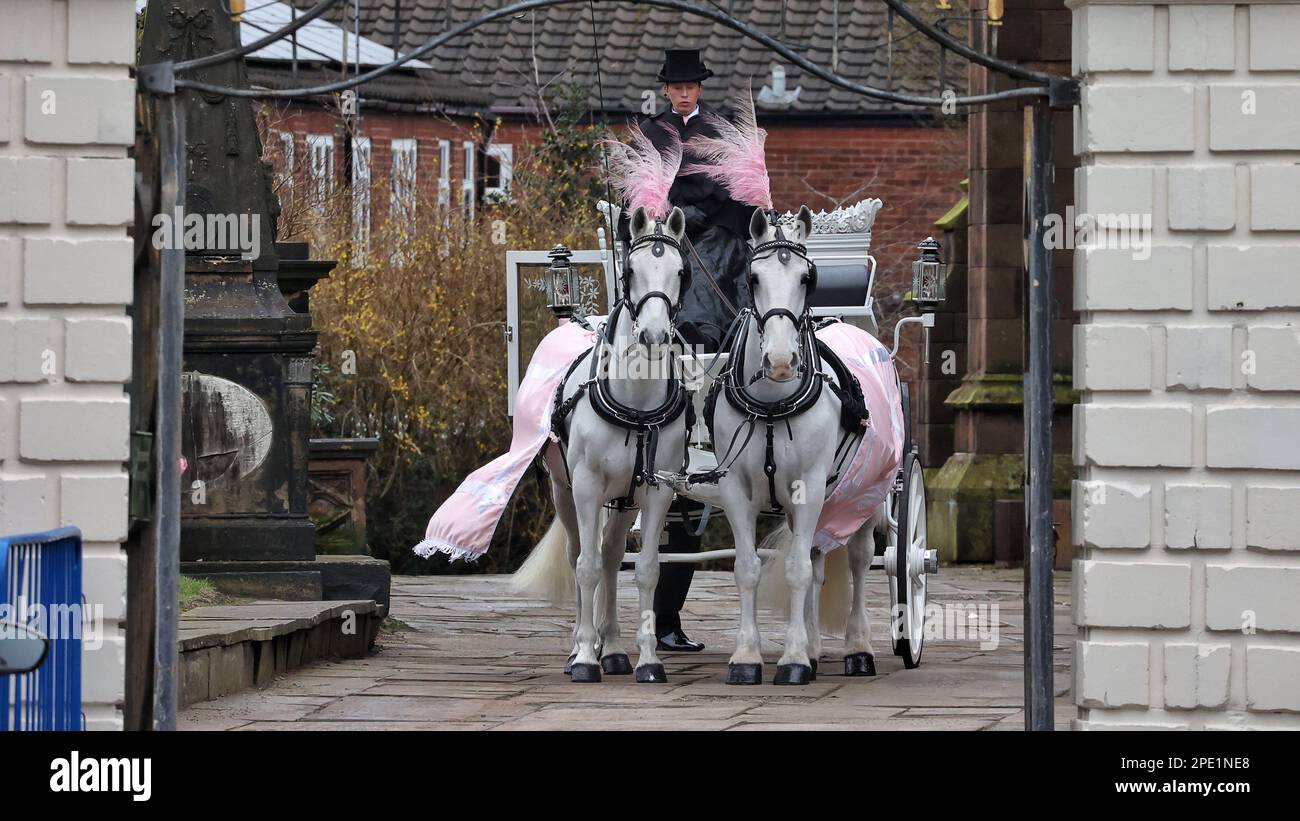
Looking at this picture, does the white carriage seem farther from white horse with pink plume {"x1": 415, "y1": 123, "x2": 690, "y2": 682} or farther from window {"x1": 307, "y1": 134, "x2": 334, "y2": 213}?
window {"x1": 307, "y1": 134, "x2": 334, "y2": 213}

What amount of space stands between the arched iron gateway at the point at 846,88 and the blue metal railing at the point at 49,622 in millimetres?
370

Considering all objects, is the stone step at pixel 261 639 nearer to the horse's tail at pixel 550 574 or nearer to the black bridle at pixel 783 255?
the horse's tail at pixel 550 574

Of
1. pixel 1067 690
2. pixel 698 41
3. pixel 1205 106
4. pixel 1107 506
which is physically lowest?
pixel 1067 690

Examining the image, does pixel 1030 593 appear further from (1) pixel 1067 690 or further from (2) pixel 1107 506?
(1) pixel 1067 690

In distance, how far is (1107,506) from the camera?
24.5 ft

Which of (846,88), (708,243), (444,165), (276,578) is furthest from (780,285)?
(444,165)

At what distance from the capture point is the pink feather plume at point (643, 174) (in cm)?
1085

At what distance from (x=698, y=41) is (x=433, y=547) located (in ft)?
63.4

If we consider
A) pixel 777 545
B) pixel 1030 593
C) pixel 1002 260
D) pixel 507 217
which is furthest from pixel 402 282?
pixel 1030 593

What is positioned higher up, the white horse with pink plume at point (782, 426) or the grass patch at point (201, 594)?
the white horse with pink plume at point (782, 426)

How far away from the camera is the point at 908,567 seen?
12.0 meters

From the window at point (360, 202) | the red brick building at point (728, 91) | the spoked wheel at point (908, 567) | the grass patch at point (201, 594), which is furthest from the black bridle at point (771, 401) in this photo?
the red brick building at point (728, 91)

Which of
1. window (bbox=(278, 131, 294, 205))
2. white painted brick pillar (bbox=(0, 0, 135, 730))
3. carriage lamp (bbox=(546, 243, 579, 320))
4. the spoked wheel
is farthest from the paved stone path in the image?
window (bbox=(278, 131, 294, 205))

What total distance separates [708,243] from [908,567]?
202 cm
